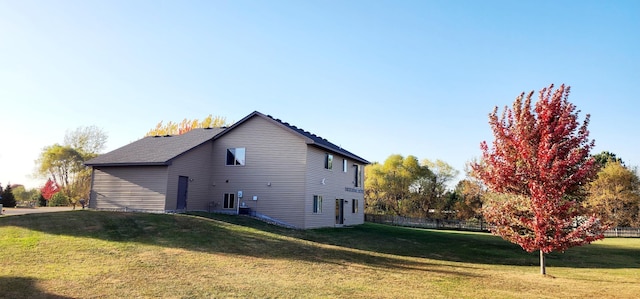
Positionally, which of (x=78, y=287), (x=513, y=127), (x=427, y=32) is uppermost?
(x=427, y=32)

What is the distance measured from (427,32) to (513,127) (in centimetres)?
929

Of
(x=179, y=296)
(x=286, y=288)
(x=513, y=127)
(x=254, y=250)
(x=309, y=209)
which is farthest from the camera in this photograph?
(x=309, y=209)

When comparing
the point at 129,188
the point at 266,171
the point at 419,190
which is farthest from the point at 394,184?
the point at 129,188

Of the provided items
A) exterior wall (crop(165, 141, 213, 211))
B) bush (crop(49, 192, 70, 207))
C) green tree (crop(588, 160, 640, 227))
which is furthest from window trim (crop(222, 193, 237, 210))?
green tree (crop(588, 160, 640, 227))

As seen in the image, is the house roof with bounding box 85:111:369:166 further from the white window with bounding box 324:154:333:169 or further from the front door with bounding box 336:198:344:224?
the front door with bounding box 336:198:344:224

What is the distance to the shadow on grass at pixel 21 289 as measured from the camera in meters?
8.10

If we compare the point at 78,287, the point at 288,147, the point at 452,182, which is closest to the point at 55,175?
the point at 288,147

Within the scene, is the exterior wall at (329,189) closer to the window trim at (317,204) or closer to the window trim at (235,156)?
the window trim at (317,204)

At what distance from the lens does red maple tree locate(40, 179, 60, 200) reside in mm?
45647

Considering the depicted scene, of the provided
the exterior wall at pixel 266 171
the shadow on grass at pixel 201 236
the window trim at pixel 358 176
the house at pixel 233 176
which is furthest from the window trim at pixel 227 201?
the window trim at pixel 358 176

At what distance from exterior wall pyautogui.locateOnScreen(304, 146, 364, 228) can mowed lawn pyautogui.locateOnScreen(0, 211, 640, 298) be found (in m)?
4.96

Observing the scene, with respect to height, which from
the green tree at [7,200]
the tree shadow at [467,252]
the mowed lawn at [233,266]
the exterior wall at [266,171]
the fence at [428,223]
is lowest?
the fence at [428,223]

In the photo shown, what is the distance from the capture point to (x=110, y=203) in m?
24.3

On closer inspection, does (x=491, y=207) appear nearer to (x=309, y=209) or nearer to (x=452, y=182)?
(x=309, y=209)
